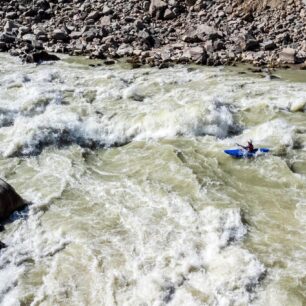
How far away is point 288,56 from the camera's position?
18.6 m

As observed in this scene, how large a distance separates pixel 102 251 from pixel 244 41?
14610 mm

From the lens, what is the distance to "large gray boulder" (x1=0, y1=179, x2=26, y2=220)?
28.2ft

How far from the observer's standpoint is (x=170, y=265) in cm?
739

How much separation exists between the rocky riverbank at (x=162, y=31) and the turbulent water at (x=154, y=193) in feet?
12.8

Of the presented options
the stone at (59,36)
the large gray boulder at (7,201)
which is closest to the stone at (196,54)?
the stone at (59,36)

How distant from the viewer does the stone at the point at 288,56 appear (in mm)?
18500

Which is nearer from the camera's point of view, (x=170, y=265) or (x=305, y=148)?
(x=170, y=265)

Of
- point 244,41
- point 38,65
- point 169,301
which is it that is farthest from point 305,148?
point 38,65

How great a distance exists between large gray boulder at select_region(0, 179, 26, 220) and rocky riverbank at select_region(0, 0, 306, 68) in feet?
36.4

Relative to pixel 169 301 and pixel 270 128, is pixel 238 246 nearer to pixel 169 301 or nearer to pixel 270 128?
pixel 169 301

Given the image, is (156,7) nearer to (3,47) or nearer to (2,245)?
(3,47)

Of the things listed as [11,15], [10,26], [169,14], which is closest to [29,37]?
[10,26]

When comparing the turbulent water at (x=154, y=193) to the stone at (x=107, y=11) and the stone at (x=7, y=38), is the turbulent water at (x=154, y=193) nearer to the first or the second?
the stone at (x=7, y=38)

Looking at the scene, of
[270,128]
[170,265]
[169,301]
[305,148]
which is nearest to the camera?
[169,301]
